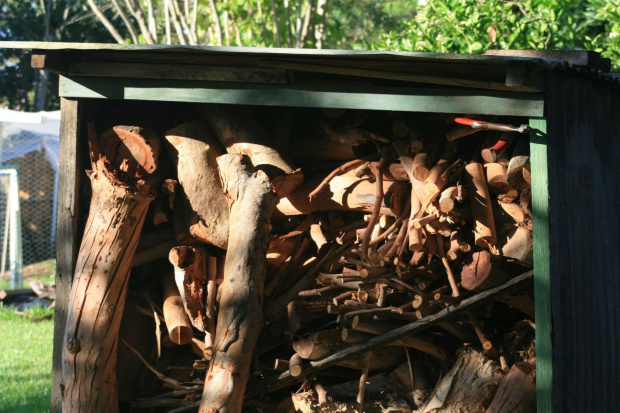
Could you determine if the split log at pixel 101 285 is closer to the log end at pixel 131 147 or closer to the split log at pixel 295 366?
the log end at pixel 131 147

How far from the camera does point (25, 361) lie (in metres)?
7.89

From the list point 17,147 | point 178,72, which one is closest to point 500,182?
point 178,72

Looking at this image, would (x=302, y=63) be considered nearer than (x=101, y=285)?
Yes

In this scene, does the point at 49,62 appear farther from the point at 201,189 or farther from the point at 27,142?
the point at 27,142

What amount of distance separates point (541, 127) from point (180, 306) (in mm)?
2326

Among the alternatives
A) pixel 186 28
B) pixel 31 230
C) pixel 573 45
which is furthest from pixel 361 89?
pixel 31 230

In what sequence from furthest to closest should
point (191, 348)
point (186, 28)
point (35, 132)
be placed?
1. point (35, 132)
2. point (186, 28)
3. point (191, 348)

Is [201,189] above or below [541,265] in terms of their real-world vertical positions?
above

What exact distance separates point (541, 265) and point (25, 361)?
573 cm

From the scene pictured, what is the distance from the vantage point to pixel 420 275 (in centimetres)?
442

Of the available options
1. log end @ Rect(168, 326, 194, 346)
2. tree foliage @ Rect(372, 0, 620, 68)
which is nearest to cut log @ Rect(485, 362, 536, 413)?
log end @ Rect(168, 326, 194, 346)

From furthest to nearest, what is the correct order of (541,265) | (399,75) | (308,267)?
(308,267) < (399,75) < (541,265)

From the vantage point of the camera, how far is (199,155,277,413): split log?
4.25m

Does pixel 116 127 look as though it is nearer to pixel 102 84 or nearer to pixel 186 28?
pixel 102 84
